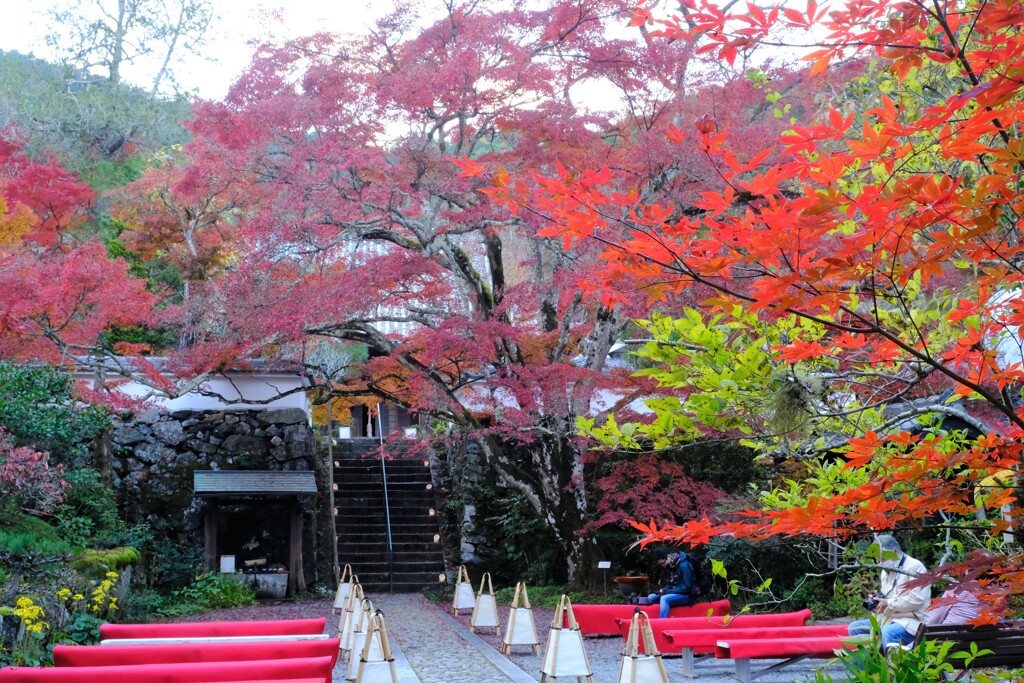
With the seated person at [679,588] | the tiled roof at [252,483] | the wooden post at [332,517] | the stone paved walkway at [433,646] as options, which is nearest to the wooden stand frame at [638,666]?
the stone paved walkway at [433,646]

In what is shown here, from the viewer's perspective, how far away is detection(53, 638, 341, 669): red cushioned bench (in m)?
5.68

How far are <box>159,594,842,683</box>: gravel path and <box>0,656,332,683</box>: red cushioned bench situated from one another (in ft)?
6.23

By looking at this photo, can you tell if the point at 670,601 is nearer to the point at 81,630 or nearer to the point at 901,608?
the point at 901,608

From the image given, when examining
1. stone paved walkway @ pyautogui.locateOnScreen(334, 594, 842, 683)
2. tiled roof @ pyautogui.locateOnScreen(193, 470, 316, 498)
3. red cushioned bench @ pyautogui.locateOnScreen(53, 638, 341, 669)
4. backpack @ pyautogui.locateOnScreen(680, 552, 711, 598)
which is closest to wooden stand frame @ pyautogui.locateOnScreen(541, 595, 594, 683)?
stone paved walkway @ pyautogui.locateOnScreen(334, 594, 842, 683)

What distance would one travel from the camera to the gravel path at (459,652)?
7285mm

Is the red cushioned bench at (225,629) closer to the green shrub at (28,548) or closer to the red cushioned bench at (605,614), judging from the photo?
the green shrub at (28,548)

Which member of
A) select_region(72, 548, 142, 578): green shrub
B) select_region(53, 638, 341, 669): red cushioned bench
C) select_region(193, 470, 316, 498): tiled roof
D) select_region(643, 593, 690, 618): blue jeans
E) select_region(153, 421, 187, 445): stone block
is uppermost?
select_region(153, 421, 187, 445): stone block

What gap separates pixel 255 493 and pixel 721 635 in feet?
25.1

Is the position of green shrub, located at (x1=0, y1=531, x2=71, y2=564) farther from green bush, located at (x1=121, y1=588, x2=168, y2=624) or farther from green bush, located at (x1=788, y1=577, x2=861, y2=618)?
green bush, located at (x1=788, y1=577, x2=861, y2=618)

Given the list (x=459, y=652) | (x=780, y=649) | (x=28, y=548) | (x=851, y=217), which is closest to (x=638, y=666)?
(x=780, y=649)

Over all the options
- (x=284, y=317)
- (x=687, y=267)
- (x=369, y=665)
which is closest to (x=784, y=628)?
(x=369, y=665)

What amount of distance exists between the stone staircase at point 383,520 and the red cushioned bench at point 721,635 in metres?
7.05

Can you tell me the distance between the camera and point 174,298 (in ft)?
54.6

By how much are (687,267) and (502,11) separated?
305 inches
